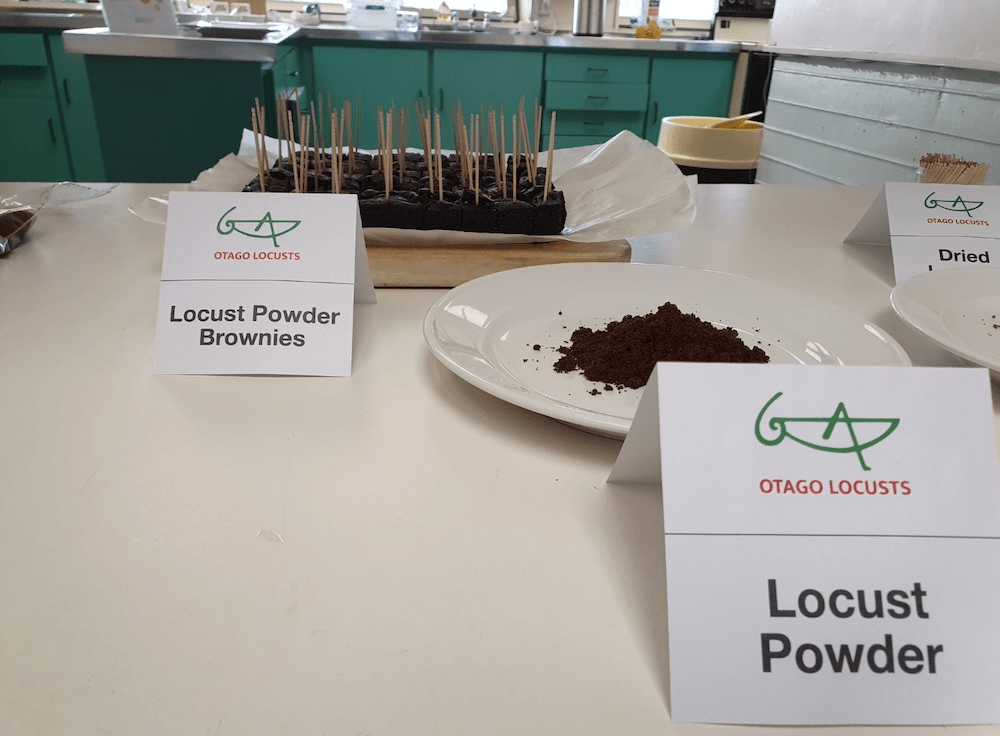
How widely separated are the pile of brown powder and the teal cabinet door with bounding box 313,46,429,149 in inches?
109

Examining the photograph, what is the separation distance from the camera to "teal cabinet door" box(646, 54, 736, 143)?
3379mm

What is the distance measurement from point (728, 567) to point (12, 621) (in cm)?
35

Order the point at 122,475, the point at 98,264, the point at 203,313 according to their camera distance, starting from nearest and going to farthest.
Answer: the point at 122,475, the point at 203,313, the point at 98,264

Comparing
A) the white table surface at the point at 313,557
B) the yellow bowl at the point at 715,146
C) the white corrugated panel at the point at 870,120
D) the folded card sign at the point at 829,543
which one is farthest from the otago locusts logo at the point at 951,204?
the white corrugated panel at the point at 870,120

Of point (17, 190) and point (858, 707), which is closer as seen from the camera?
point (858, 707)

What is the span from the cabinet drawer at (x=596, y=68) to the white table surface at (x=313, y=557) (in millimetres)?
2892

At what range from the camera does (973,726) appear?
13.3 inches

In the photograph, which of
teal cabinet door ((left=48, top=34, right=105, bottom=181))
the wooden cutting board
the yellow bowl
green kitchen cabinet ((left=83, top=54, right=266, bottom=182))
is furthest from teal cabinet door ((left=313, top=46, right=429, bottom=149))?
the wooden cutting board

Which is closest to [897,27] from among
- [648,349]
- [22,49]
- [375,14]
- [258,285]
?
[375,14]

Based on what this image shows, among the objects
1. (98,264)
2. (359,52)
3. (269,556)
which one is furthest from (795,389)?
(359,52)

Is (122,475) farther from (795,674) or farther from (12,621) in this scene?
(795,674)

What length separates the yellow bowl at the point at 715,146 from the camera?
1.65 meters

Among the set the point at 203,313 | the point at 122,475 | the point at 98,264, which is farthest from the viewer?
the point at 98,264

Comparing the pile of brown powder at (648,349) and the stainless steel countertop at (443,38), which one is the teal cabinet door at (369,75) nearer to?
the stainless steel countertop at (443,38)
